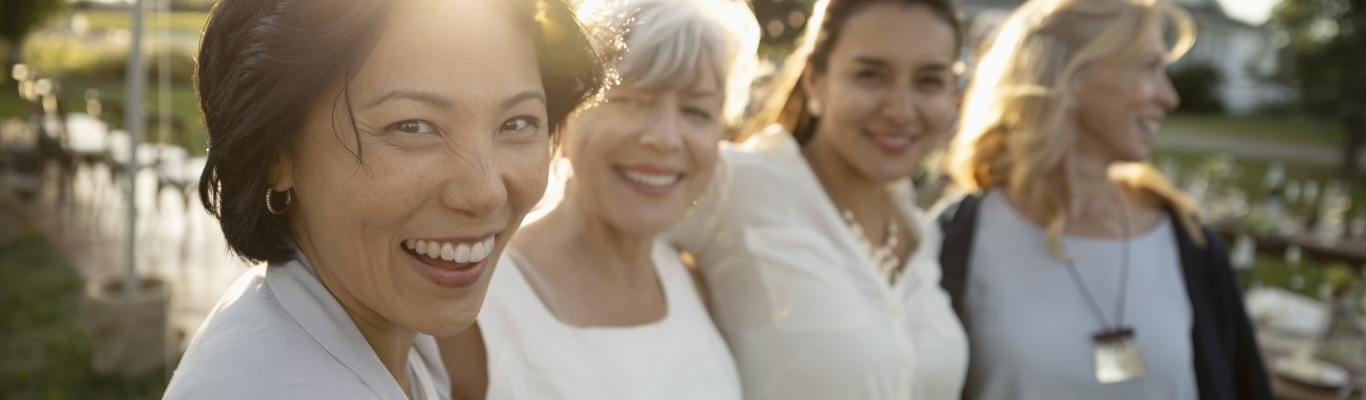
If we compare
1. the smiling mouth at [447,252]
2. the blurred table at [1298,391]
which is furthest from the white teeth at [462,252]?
the blurred table at [1298,391]

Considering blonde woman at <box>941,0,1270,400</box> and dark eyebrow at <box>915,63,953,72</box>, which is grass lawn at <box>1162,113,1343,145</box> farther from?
dark eyebrow at <box>915,63,953,72</box>

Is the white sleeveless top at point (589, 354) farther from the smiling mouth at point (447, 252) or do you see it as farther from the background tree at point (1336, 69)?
the background tree at point (1336, 69)

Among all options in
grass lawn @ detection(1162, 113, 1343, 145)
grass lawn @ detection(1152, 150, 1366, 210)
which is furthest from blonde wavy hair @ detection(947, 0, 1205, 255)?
grass lawn @ detection(1162, 113, 1343, 145)

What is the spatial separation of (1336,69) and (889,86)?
71.4 feet

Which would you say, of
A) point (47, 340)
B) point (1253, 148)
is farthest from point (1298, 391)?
point (1253, 148)

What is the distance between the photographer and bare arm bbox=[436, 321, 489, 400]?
1.58 metres

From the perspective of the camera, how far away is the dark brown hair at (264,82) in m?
0.99

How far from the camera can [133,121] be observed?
4336mm

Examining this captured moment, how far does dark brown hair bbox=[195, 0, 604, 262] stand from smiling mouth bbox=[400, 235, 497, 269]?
0.50ft

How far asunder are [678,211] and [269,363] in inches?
43.2

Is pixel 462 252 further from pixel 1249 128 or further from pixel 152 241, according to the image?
pixel 1249 128

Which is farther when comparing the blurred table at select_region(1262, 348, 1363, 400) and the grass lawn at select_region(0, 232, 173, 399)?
the grass lawn at select_region(0, 232, 173, 399)

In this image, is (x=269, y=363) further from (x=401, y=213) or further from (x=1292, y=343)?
(x=1292, y=343)

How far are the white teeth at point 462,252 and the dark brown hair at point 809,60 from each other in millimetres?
1638
